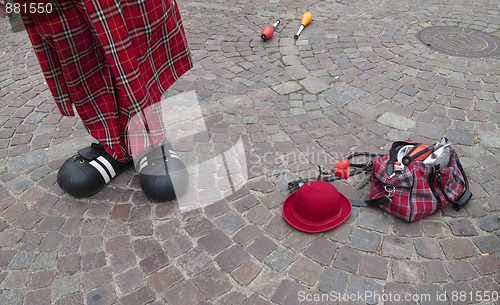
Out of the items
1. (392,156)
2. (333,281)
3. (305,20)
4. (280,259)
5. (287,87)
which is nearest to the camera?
(333,281)

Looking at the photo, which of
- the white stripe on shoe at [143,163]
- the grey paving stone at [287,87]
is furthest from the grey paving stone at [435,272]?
the grey paving stone at [287,87]

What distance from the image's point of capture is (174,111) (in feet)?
13.8

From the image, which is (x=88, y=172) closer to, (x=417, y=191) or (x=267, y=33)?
(x=417, y=191)

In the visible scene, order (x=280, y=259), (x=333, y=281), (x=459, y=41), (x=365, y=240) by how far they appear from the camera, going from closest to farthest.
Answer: (x=333, y=281) < (x=280, y=259) < (x=365, y=240) < (x=459, y=41)

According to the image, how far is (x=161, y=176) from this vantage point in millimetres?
3082

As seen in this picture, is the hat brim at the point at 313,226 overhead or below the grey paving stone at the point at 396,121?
below

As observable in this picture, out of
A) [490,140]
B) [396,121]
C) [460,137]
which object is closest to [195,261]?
[396,121]

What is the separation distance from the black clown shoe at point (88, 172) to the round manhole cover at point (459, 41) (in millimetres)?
4322

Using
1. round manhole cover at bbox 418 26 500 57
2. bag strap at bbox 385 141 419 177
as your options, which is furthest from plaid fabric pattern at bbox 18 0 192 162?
round manhole cover at bbox 418 26 500 57

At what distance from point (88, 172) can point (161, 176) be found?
2.03 ft

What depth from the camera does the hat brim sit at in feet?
9.36

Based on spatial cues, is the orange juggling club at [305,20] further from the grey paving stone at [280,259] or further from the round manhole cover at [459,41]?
the grey paving stone at [280,259]

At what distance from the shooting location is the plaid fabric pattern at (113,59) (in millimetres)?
2375

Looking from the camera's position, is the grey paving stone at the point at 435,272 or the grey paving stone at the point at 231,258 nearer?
the grey paving stone at the point at 435,272
